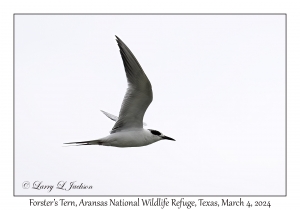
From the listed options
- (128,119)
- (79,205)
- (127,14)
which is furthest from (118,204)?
(127,14)

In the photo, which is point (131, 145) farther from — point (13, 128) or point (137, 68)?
point (13, 128)

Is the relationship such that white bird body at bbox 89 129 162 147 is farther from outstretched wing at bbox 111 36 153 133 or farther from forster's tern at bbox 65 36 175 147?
outstretched wing at bbox 111 36 153 133

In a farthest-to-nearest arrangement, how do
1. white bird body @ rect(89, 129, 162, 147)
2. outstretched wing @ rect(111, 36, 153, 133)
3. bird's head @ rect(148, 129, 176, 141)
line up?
→ bird's head @ rect(148, 129, 176, 141), white bird body @ rect(89, 129, 162, 147), outstretched wing @ rect(111, 36, 153, 133)

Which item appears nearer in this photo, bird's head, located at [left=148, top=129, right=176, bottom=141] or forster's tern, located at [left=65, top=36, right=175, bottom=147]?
forster's tern, located at [left=65, top=36, right=175, bottom=147]

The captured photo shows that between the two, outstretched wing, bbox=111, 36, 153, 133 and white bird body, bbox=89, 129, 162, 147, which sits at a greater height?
outstretched wing, bbox=111, 36, 153, 133

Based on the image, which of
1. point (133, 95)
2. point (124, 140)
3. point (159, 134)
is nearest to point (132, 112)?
point (133, 95)

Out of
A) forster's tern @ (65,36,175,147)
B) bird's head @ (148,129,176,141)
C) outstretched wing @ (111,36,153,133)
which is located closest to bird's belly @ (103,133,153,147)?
forster's tern @ (65,36,175,147)

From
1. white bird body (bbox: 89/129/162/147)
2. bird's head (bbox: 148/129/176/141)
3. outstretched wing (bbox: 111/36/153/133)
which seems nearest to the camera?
outstretched wing (bbox: 111/36/153/133)
